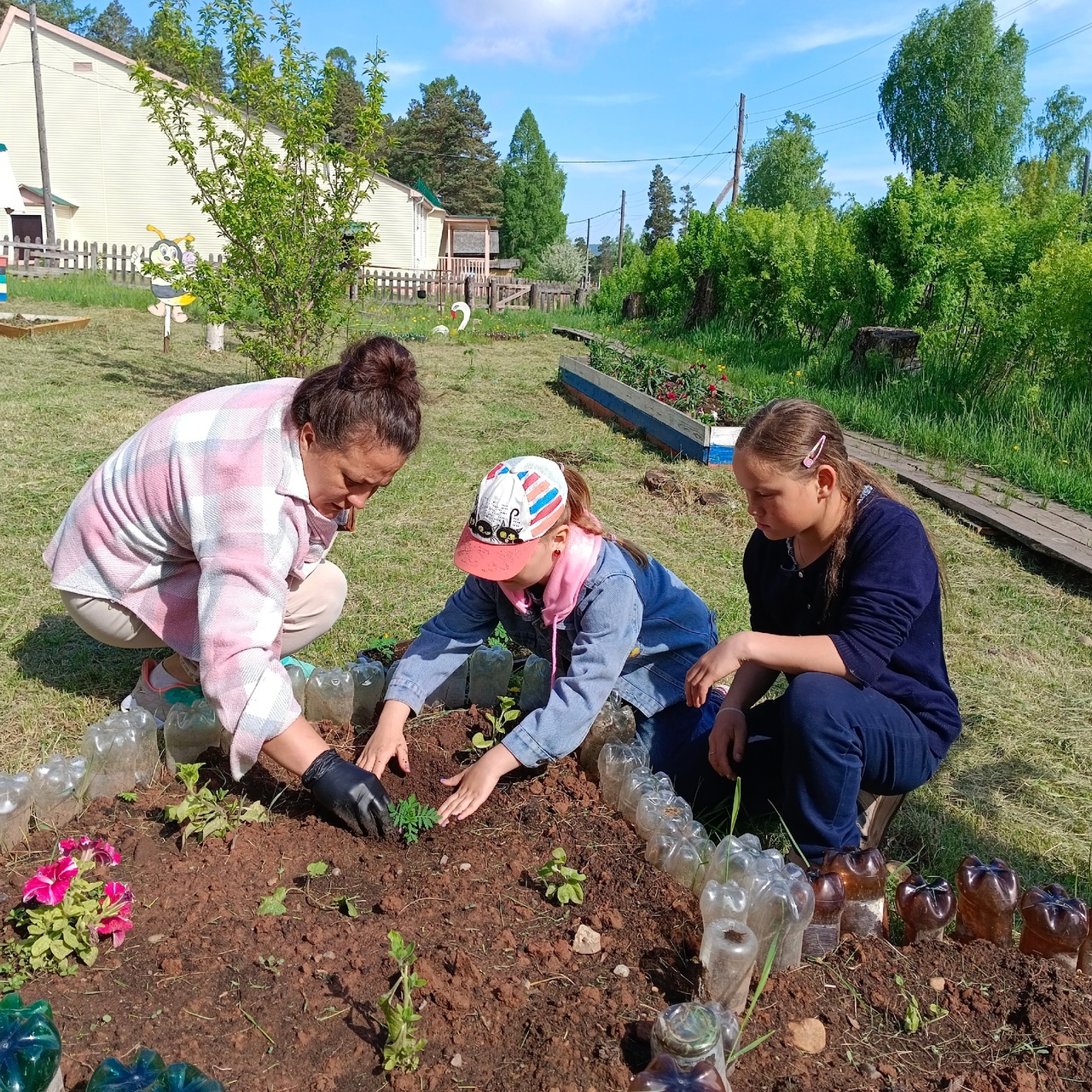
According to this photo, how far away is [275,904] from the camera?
2.02 m

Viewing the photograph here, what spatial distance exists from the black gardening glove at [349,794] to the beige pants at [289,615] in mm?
772

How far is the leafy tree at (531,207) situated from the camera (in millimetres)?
56000

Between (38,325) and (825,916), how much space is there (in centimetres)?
1242

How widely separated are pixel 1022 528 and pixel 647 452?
2.92m

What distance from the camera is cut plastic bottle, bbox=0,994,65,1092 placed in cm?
138

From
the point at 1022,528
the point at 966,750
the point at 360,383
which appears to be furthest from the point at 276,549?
the point at 1022,528

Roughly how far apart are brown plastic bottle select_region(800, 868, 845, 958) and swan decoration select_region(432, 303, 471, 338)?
1486cm

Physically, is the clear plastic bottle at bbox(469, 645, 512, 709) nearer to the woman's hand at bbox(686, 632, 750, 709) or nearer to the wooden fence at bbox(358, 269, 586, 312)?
the woman's hand at bbox(686, 632, 750, 709)

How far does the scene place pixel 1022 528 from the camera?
17.6 feet

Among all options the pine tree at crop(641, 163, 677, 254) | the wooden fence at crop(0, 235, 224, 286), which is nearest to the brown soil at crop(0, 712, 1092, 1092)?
the wooden fence at crop(0, 235, 224, 286)

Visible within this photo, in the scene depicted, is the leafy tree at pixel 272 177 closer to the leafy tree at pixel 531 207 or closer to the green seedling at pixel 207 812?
the green seedling at pixel 207 812

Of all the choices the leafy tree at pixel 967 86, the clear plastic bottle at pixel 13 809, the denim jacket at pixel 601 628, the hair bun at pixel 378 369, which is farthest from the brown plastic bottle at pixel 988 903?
the leafy tree at pixel 967 86

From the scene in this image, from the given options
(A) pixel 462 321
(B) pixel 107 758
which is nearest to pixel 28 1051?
(B) pixel 107 758

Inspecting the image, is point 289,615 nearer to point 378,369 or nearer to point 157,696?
point 157,696
